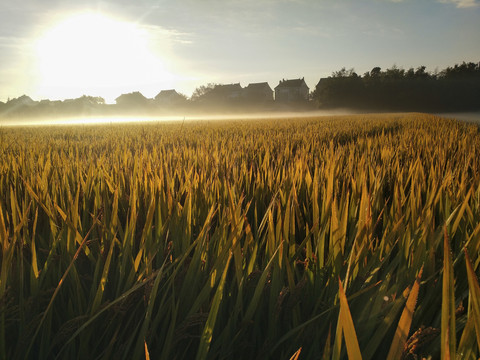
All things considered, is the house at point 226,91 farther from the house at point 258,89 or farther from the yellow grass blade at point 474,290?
the yellow grass blade at point 474,290

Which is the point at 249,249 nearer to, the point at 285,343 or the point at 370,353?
the point at 285,343

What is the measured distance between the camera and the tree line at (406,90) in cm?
4250

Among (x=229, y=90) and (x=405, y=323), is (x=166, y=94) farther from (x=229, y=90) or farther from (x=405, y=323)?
(x=405, y=323)

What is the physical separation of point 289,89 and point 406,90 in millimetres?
25994

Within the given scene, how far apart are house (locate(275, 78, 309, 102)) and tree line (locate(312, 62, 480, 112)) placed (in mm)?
16064

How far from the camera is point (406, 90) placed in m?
43.1

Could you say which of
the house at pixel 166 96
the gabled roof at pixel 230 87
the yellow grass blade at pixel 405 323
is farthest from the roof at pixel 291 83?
the yellow grass blade at pixel 405 323

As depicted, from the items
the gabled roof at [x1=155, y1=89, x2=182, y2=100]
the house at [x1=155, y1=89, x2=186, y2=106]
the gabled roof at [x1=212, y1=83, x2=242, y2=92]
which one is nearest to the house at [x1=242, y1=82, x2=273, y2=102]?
the gabled roof at [x1=212, y1=83, x2=242, y2=92]

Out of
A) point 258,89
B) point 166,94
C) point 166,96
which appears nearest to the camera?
point 258,89

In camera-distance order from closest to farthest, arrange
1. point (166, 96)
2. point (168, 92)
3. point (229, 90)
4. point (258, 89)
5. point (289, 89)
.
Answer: point (289, 89), point (258, 89), point (229, 90), point (166, 96), point (168, 92)

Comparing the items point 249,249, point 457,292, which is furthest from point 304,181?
point 457,292

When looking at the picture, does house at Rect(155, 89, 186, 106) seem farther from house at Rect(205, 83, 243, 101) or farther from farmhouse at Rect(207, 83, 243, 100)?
house at Rect(205, 83, 243, 101)

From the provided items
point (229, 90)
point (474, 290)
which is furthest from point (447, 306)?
point (229, 90)

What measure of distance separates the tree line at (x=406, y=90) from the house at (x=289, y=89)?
16.1 meters
